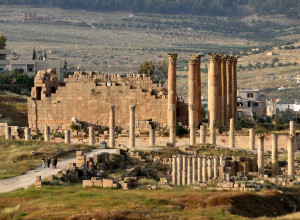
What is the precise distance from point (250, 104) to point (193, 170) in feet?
190

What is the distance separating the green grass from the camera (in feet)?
156

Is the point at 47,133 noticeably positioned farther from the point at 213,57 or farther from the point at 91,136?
the point at 213,57

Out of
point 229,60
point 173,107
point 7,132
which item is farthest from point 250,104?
point 7,132

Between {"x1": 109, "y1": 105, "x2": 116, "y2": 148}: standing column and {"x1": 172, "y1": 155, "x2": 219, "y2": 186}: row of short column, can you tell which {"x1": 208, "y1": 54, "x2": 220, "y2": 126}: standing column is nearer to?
{"x1": 109, "y1": 105, "x2": 116, "y2": 148}: standing column

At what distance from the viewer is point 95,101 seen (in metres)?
66.4

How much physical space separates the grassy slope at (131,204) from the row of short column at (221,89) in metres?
24.1

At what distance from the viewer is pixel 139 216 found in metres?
34.7

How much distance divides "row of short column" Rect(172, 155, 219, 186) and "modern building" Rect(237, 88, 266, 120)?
50.9 meters

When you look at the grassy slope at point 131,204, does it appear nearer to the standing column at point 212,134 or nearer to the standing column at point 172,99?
the standing column at point 172,99

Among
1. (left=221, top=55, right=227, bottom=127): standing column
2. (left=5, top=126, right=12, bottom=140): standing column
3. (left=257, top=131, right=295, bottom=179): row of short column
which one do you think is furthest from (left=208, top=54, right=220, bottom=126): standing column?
(left=257, top=131, right=295, bottom=179): row of short column

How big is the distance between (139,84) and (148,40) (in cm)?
12944

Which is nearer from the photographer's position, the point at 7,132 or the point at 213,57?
the point at 7,132

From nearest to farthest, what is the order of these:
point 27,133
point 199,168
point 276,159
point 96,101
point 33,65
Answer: point 199,168, point 276,159, point 27,133, point 96,101, point 33,65

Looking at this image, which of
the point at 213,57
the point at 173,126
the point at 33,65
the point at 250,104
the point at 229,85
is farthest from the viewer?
the point at 33,65
